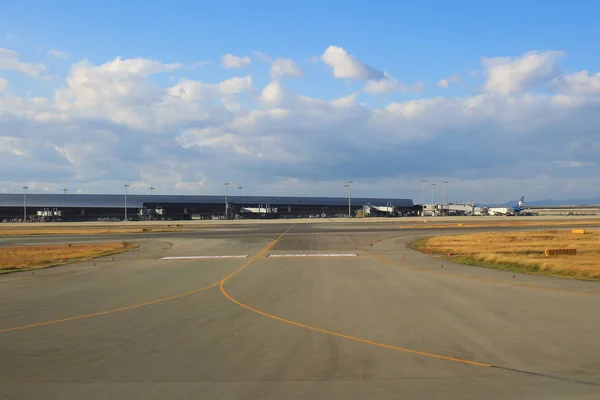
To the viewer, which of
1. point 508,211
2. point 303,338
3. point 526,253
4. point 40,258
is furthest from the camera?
point 508,211

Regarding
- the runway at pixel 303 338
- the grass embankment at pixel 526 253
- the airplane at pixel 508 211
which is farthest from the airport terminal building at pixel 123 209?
the runway at pixel 303 338

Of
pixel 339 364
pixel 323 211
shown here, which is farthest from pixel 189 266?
pixel 323 211

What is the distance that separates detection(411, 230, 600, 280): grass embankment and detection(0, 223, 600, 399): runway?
3.21m

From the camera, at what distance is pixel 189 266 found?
27906 mm

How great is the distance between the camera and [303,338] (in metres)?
11.1

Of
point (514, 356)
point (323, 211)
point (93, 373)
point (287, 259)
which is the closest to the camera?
point (93, 373)

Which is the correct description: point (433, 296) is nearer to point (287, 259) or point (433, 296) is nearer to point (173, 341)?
point (173, 341)

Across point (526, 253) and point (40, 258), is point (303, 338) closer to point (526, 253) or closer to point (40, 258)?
point (526, 253)

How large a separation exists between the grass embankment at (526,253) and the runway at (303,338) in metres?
3.21

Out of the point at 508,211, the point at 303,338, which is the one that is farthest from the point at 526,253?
the point at 508,211

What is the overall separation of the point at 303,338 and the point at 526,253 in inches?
1071

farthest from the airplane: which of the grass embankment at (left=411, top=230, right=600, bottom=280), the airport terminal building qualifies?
the grass embankment at (left=411, top=230, right=600, bottom=280)

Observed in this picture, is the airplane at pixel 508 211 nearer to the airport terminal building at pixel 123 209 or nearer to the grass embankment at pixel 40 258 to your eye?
the airport terminal building at pixel 123 209

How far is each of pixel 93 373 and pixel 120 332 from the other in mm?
3232
